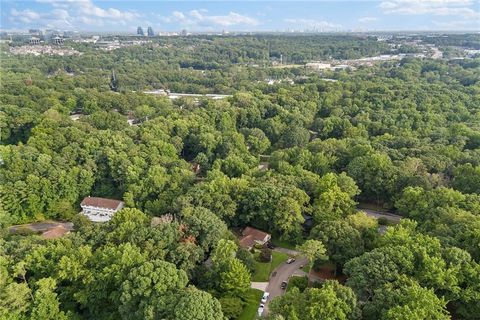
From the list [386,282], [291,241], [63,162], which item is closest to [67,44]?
[63,162]

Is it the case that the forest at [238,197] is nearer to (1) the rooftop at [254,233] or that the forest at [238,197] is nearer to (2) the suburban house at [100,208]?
(1) the rooftop at [254,233]

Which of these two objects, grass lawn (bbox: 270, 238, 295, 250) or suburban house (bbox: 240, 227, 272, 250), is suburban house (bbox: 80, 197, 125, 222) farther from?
grass lawn (bbox: 270, 238, 295, 250)

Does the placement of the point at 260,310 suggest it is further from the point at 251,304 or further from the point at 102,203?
the point at 102,203

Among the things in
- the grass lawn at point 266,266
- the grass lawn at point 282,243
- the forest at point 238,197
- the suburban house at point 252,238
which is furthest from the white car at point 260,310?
the grass lawn at point 282,243

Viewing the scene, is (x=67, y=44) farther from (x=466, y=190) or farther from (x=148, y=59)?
Answer: (x=466, y=190)

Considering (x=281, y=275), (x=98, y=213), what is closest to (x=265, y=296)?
(x=281, y=275)

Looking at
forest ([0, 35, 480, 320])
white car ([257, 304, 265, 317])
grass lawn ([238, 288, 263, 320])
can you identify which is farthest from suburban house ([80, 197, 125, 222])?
white car ([257, 304, 265, 317])
